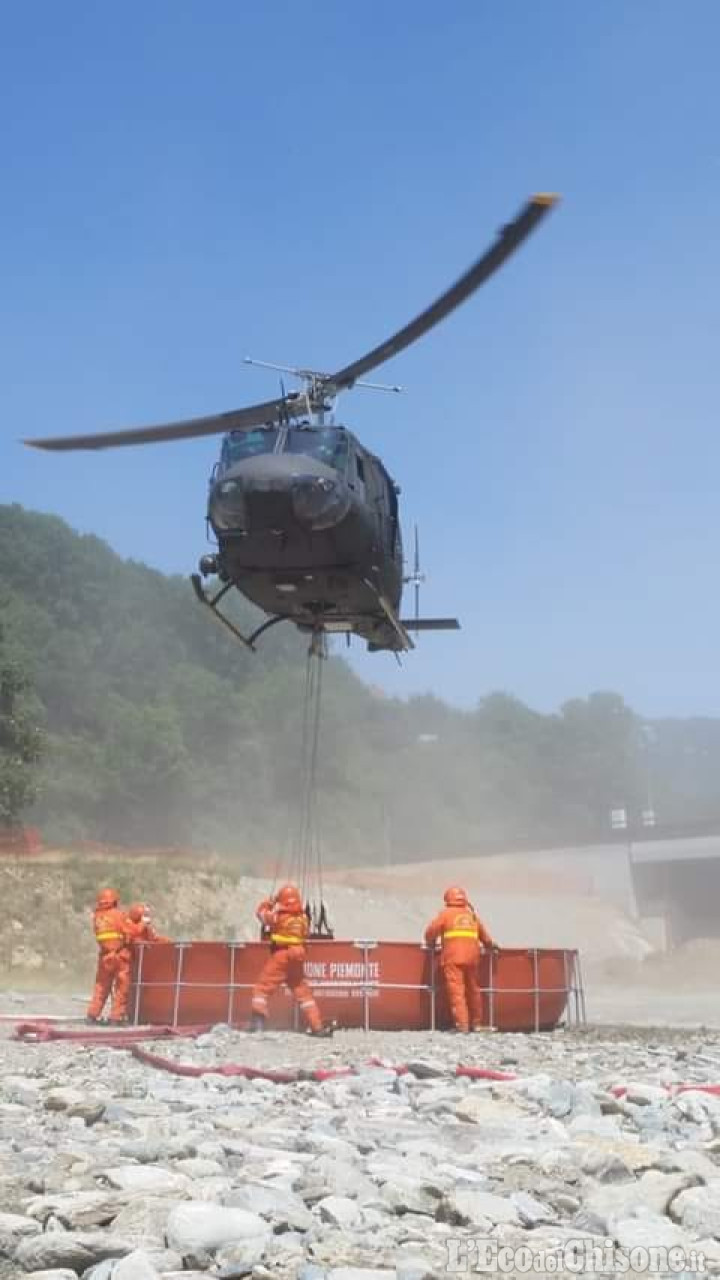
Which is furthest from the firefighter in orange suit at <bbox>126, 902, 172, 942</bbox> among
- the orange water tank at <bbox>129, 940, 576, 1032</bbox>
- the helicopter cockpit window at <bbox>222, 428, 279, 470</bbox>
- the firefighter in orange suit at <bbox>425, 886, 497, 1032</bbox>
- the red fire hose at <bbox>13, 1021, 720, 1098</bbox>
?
the helicopter cockpit window at <bbox>222, 428, 279, 470</bbox>

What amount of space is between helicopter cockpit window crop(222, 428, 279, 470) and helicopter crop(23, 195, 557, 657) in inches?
0.6

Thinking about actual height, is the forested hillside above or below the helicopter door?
above

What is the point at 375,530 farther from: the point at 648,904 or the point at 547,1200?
the point at 648,904

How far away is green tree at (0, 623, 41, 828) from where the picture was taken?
146 ft

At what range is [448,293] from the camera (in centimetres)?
1227

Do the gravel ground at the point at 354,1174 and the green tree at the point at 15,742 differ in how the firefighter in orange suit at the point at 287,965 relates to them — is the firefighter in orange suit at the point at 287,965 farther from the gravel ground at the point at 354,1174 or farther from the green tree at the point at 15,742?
the green tree at the point at 15,742

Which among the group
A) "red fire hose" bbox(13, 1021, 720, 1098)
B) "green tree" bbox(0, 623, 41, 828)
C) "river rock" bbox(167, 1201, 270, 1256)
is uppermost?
"green tree" bbox(0, 623, 41, 828)

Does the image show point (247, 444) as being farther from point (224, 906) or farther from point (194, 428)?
point (224, 906)

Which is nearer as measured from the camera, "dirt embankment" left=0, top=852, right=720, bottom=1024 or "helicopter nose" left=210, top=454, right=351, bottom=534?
"helicopter nose" left=210, top=454, right=351, bottom=534

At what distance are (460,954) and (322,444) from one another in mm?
5913

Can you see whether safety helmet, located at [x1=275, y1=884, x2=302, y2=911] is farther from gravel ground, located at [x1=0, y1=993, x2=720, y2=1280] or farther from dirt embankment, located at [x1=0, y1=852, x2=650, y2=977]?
dirt embankment, located at [x1=0, y1=852, x2=650, y2=977]

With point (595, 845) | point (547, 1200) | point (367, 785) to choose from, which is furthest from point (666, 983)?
point (367, 785)

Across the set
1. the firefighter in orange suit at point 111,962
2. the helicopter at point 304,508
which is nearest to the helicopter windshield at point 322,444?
the helicopter at point 304,508

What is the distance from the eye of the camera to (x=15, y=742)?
4469 cm
